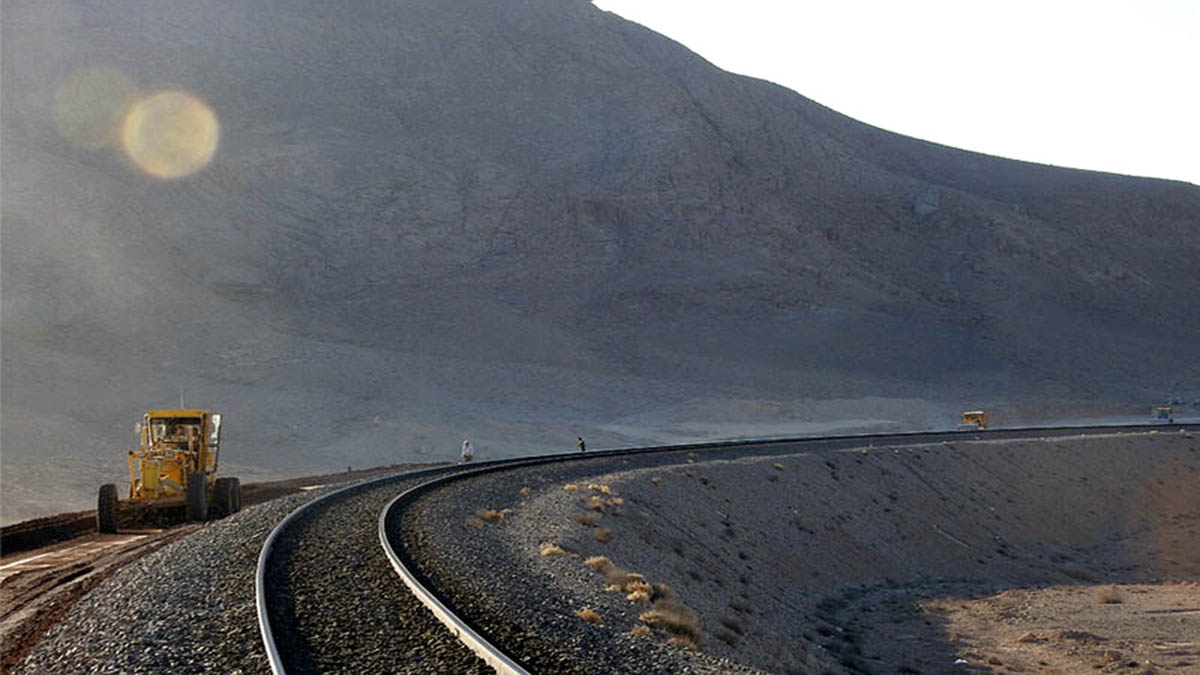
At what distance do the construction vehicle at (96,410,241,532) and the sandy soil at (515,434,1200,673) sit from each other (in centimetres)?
701

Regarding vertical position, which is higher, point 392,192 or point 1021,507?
point 392,192

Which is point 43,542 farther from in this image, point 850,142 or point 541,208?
point 850,142

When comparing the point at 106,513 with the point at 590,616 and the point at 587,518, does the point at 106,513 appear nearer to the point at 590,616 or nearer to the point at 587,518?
the point at 587,518

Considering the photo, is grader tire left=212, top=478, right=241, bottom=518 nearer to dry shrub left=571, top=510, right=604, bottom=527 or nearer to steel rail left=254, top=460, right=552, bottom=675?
steel rail left=254, top=460, right=552, bottom=675

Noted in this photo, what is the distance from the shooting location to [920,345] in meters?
88.3

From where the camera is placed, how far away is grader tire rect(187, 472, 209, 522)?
23.7 m

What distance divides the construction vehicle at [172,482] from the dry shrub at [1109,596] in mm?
18393

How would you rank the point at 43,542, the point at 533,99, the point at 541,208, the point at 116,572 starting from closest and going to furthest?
the point at 116,572 < the point at 43,542 < the point at 541,208 < the point at 533,99

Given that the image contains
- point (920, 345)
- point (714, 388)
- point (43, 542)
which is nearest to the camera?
point (43, 542)

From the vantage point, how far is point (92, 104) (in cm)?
9500

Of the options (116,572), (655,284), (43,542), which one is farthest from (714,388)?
(116,572)

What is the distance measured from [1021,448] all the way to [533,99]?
250 ft

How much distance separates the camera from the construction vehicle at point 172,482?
23797 millimetres

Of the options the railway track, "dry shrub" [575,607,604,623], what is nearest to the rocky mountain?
the railway track
